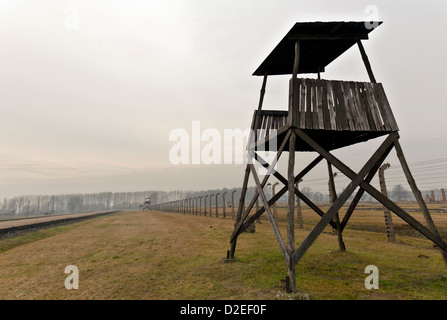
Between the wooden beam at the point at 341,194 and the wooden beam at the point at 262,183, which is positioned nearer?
the wooden beam at the point at 341,194

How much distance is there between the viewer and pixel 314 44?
7.16m

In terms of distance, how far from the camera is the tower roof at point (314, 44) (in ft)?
20.0

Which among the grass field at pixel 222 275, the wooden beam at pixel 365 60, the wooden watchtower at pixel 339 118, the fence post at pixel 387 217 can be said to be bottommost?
the grass field at pixel 222 275

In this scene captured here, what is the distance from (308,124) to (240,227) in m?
4.00

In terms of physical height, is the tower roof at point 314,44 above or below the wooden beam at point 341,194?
above

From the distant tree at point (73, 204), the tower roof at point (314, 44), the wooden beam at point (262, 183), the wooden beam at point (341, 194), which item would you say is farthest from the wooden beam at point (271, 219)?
the distant tree at point (73, 204)

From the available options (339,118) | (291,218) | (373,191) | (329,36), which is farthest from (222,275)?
(329,36)

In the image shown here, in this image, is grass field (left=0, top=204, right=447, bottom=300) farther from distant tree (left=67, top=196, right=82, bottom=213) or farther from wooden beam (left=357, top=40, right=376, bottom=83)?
distant tree (left=67, top=196, right=82, bottom=213)

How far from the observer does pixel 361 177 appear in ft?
18.2

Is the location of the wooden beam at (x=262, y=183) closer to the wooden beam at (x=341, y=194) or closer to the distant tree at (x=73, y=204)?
the wooden beam at (x=341, y=194)

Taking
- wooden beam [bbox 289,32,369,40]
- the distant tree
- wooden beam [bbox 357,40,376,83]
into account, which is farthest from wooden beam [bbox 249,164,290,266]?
the distant tree

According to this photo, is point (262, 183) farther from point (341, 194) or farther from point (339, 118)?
point (339, 118)
